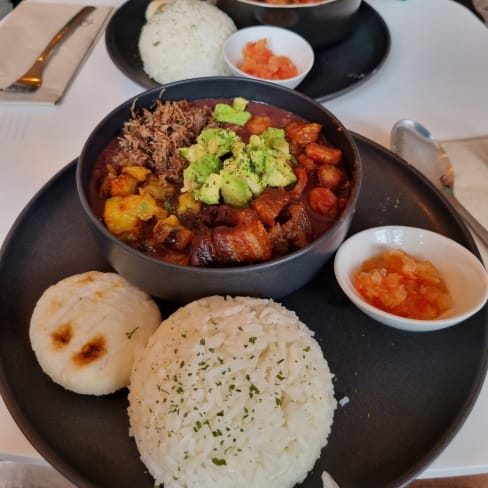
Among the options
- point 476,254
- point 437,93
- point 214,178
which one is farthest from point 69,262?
point 437,93

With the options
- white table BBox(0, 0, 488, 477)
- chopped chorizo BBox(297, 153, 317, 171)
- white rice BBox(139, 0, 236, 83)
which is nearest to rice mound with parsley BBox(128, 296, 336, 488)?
chopped chorizo BBox(297, 153, 317, 171)

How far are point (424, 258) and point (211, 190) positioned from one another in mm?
628

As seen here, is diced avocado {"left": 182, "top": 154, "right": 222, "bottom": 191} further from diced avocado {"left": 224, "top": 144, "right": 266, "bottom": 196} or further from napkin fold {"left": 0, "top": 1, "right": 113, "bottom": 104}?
napkin fold {"left": 0, "top": 1, "right": 113, "bottom": 104}

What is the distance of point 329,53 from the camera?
2391mm

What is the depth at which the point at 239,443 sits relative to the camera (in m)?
1.10

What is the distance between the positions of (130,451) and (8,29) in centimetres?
211

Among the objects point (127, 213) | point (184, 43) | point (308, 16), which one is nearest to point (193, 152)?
point (127, 213)

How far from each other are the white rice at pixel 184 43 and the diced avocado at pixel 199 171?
0.82 m

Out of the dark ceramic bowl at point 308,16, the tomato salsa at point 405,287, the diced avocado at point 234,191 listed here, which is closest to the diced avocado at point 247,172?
the diced avocado at point 234,191

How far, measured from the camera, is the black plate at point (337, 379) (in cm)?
114

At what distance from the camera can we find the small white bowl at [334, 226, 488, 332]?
51.1 inches

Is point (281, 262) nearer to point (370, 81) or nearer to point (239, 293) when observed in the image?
point (239, 293)

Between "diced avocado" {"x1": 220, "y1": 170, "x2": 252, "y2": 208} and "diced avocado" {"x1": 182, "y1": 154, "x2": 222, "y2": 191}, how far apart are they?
66mm

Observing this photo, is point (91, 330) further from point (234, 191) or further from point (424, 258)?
point (424, 258)
